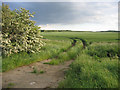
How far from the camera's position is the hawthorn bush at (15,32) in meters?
10.6

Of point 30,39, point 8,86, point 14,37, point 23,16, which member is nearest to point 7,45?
point 14,37

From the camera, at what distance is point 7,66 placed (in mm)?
8789

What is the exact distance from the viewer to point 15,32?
11.7 metres

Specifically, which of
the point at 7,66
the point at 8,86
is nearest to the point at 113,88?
the point at 8,86

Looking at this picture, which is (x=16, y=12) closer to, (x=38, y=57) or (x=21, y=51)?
(x=21, y=51)

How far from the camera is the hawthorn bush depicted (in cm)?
1064

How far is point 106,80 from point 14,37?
9102mm

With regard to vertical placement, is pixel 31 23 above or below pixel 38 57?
above

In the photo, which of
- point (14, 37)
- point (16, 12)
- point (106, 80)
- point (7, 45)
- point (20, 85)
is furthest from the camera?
point (16, 12)

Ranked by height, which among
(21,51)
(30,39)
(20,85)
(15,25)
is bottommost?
(20,85)

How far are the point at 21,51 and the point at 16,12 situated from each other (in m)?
4.43

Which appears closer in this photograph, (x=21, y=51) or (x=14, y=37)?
(x=14, y=37)

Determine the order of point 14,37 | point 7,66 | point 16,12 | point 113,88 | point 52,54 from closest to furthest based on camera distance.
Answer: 1. point 113,88
2. point 7,66
3. point 14,37
4. point 16,12
5. point 52,54

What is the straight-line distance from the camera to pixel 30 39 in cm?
1273
